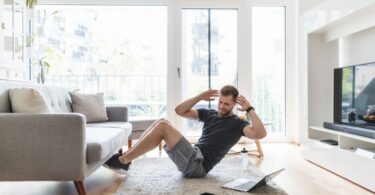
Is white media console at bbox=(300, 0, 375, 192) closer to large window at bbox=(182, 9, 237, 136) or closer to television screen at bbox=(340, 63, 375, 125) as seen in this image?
television screen at bbox=(340, 63, 375, 125)

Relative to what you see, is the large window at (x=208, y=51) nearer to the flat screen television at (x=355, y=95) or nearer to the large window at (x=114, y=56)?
the large window at (x=114, y=56)

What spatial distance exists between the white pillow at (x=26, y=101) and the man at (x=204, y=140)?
2.20ft

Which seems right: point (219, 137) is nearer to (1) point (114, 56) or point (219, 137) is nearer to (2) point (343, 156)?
(2) point (343, 156)

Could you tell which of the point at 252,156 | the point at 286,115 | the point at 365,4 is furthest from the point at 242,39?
the point at 365,4

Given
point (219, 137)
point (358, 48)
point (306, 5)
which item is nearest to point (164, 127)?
point (219, 137)

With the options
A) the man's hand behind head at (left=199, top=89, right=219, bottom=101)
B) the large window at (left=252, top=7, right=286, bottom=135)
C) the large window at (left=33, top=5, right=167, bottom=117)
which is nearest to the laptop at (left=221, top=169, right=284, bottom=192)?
the man's hand behind head at (left=199, top=89, right=219, bottom=101)

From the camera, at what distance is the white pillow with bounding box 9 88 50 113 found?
8.06 ft

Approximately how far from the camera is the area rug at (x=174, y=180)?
243 cm

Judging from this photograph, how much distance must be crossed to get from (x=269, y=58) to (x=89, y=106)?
2.93 m

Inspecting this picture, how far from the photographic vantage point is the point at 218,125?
2684 mm

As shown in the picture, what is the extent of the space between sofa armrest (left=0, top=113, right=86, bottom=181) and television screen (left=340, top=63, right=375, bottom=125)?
2442 millimetres

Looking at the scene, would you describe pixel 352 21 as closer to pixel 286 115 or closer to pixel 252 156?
pixel 252 156

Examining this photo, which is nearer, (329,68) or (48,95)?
(48,95)

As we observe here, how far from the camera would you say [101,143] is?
2.30m
